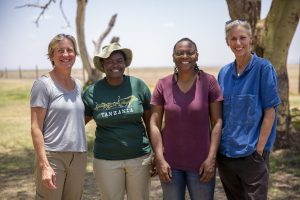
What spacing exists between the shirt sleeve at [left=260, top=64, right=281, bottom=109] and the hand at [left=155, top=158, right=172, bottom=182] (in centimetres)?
88

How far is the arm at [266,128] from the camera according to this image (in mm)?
3092

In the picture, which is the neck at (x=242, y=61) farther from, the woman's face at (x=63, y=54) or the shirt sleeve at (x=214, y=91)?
the woman's face at (x=63, y=54)

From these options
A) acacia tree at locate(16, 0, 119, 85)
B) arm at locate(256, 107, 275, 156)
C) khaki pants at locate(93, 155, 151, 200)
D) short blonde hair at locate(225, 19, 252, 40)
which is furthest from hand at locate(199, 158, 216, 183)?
acacia tree at locate(16, 0, 119, 85)

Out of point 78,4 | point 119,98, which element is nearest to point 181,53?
point 119,98

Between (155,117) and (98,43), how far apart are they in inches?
525

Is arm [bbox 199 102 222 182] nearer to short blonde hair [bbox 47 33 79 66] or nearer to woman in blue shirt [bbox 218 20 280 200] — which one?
woman in blue shirt [bbox 218 20 280 200]

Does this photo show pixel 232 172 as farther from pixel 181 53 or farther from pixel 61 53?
pixel 61 53

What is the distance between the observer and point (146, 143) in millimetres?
3646

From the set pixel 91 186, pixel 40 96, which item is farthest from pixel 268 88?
pixel 91 186

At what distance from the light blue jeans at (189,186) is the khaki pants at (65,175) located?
2.42 ft

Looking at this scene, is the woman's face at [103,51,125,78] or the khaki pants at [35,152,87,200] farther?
the woman's face at [103,51,125,78]

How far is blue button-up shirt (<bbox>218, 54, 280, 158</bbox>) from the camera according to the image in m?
3.09

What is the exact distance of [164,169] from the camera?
3.24 meters

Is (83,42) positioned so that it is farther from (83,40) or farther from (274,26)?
(274,26)
